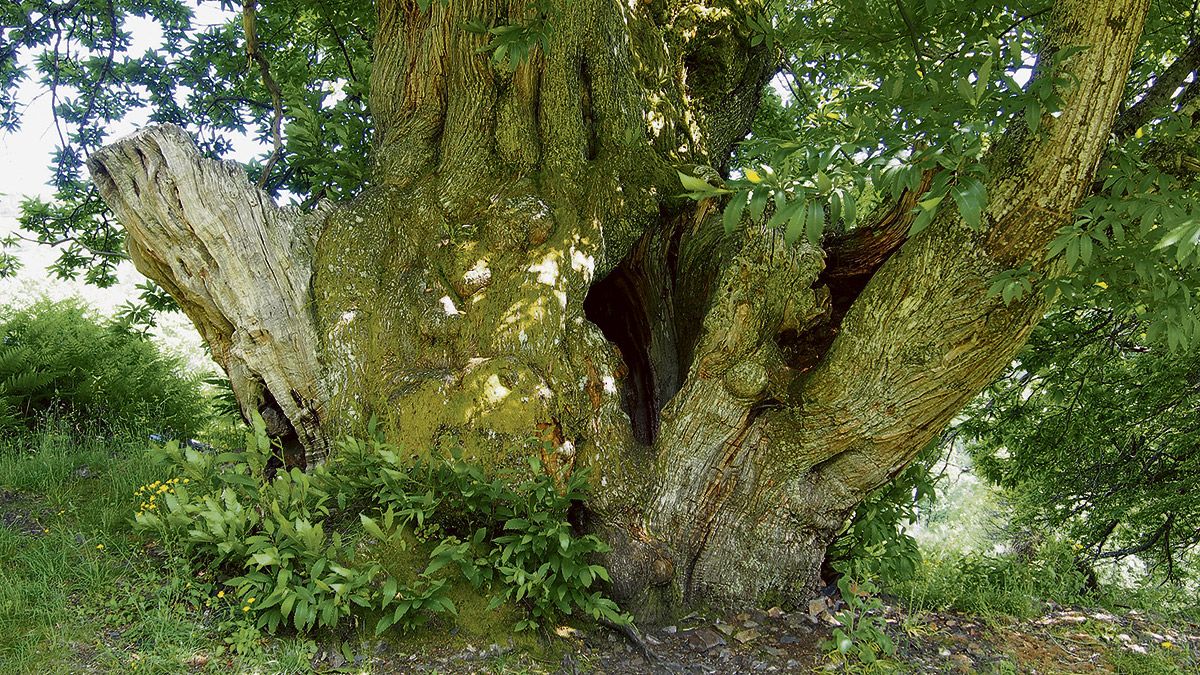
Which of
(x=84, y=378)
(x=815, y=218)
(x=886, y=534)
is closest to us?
(x=815, y=218)

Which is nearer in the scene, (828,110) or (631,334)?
(828,110)

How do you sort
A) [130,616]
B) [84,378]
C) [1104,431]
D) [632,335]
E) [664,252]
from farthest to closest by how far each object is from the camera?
[84,378], [1104,431], [632,335], [664,252], [130,616]

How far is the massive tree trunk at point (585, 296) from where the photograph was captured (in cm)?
356

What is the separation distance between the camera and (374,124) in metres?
5.27

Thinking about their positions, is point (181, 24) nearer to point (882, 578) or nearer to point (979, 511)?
point (882, 578)

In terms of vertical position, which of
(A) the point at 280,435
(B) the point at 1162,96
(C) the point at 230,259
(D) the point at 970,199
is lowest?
(A) the point at 280,435

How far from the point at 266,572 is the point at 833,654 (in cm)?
279

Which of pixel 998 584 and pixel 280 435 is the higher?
pixel 280 435

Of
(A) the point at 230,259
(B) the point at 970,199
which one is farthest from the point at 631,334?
(B) the point at 970,199

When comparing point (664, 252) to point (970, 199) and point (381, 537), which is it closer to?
point (381, 537)

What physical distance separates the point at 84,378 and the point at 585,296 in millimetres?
4963

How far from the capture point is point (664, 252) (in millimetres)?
4859

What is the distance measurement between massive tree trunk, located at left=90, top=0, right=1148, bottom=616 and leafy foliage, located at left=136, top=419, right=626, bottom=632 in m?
0.24

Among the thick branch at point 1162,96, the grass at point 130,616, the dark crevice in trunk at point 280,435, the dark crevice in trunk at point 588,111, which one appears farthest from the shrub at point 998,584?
the dark crevice in trunk at point 280,435
